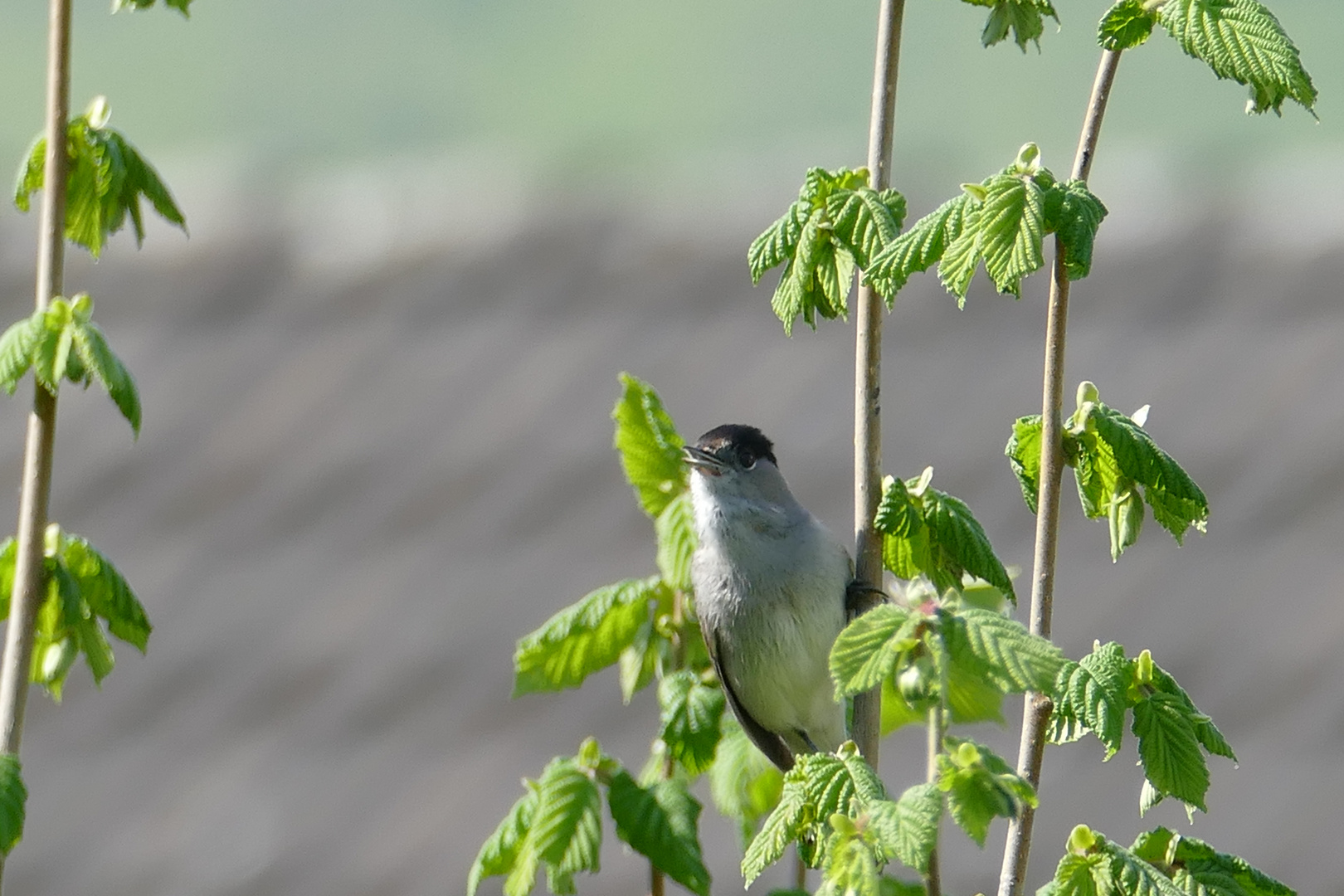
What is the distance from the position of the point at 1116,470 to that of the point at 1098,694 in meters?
0.23

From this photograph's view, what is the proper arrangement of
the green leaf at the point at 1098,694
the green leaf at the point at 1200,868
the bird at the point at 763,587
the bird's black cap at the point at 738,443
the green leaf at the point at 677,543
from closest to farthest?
the green leaf at the point at 1098,694
the green leaf at the point at 1200,868
the green leaf at the point at 677,543
the bird at the point at 763,587
the bird's black cap at the point at 738,443

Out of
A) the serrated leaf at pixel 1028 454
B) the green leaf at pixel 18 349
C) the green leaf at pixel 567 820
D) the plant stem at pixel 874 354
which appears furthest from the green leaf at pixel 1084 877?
the green leaf at pixel 18 349

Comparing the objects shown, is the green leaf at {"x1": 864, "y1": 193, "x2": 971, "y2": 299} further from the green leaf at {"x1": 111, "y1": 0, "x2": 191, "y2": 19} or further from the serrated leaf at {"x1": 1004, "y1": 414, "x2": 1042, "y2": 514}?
the green leaf at {"x1": 111, "y1": 0, "x2": 191, "y2": 19}

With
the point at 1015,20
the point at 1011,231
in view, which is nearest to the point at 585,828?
the point at 1011,231

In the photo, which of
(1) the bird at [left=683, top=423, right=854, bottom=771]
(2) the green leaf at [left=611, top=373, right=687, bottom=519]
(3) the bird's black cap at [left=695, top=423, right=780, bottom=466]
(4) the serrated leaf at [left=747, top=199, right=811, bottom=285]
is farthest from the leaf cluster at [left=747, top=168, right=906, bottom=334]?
(3) the bird's black cap at [left=695, top=423, right=780, bottom=466]

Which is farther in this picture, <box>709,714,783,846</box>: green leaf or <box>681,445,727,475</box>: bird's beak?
<box>681,445,727,475</box>: bird's beak

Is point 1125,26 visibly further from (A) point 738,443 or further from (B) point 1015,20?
(A) point 738,443

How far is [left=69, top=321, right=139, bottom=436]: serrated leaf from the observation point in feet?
5.01

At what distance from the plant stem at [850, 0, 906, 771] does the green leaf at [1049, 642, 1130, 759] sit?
0.66 ft

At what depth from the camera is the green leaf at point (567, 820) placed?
6.11ft

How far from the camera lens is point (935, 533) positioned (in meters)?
1.63

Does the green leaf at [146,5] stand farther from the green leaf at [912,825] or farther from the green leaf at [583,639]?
the green leaf at [912,825]

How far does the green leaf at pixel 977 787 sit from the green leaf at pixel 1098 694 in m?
0.11

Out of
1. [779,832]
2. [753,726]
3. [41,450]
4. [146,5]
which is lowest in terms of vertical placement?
[779,832]
